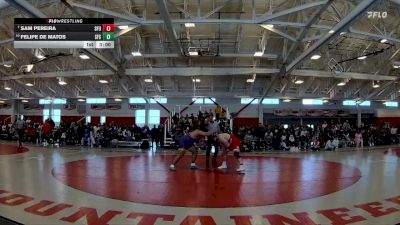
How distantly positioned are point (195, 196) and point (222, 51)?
17980 millimetres

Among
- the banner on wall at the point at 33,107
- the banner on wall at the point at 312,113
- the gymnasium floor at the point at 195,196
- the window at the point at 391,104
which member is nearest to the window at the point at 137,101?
the banner on wall at the point at 33,107

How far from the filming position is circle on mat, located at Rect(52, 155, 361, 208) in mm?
6508

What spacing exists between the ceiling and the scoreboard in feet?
6.39

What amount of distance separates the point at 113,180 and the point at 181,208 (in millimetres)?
3279

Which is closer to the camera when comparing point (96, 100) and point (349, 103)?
point (349, 103)

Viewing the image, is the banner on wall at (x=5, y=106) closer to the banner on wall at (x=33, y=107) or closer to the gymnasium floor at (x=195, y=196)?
the banner on wall at (x=33, y=107)

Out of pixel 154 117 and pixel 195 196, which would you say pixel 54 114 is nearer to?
pixel 154 117

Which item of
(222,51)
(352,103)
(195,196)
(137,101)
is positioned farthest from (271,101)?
(195,196)

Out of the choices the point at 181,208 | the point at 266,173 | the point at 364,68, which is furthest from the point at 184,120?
the point at 364,68

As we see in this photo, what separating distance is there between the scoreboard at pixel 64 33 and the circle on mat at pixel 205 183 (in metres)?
3.82

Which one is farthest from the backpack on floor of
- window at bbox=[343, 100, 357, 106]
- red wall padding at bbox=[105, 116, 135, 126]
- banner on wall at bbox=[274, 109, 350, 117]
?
window at bbox=[343, 100, 357, 106]

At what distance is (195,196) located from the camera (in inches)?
266

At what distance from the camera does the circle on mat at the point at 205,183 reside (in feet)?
21.4

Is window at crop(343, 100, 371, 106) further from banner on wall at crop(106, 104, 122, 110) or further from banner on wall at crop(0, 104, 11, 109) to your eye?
banner on wall at crop(0, 104, 11, 109)
